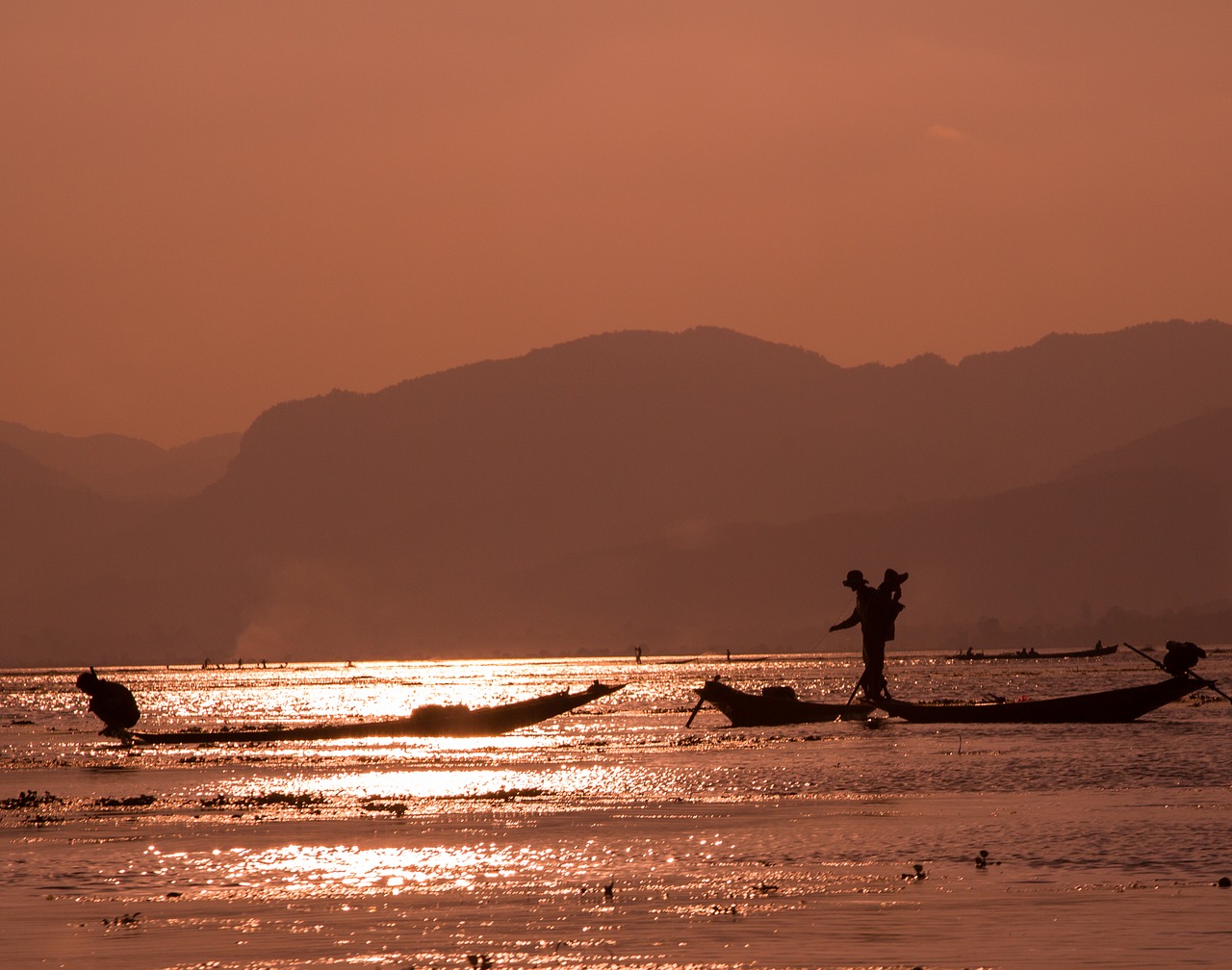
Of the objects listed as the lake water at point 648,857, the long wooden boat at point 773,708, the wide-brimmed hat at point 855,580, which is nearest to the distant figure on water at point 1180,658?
the lake water at point 648,857

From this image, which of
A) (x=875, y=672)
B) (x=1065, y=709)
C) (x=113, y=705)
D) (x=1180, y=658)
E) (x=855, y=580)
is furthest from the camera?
(x=113, y=705)

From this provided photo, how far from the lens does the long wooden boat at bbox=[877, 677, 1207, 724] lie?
55.6 m

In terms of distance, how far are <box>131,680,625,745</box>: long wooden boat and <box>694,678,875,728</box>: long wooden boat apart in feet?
12.2

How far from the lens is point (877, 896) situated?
22.5 m

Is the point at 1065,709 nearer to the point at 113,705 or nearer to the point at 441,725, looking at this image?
the point at 441,725

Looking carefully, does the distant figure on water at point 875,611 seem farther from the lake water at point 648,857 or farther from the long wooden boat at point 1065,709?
the lake water at point 648,857

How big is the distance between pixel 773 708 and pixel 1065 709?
30.8 ft

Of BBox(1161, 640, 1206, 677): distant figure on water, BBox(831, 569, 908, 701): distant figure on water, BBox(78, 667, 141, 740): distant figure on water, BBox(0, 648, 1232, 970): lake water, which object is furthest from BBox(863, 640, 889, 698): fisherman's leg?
BBox(78, 667, 141, 740): distant figure on water

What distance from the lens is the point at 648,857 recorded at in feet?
88.1

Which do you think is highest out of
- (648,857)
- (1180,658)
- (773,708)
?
(1180,658)

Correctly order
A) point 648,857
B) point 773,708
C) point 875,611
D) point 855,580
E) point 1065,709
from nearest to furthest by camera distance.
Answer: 1. point 648,857
2. point 1065,709
3. point 855,580
4. point 875,611
5. point 773,708

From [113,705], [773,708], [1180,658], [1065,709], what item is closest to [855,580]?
[773,708]

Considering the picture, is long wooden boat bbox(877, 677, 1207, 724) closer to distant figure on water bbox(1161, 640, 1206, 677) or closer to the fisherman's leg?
distant figure on water bbox(1161, 640, 1206, 677)

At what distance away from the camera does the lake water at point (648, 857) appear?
19.7 m
